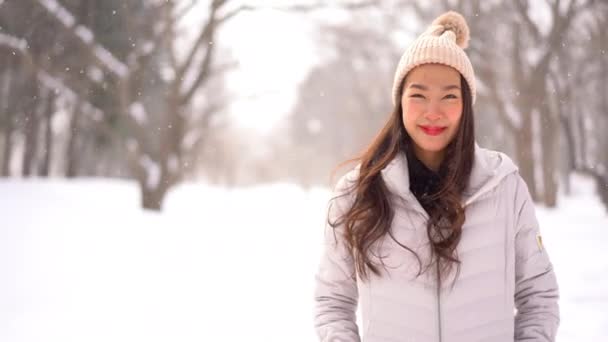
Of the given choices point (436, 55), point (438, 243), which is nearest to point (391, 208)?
point (438, 243)

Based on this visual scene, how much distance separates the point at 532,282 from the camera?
164 centimetres

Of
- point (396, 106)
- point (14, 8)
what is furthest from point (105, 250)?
point (396, 106)

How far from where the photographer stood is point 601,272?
4.84 metres

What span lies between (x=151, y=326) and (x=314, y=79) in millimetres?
28855

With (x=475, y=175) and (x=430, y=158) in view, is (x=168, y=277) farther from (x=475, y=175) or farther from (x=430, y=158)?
(x=475, y=175)

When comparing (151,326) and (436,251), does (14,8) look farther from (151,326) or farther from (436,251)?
(436,251)

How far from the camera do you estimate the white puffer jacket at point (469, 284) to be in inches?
63.0

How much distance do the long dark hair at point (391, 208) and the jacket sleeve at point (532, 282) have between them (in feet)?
0.72

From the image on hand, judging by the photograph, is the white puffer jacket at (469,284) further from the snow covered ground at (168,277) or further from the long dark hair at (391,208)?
the snow covered ground at (168,277)

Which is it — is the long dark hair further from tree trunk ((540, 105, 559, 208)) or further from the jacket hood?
tree trunk ((540, 105, 559, 208))

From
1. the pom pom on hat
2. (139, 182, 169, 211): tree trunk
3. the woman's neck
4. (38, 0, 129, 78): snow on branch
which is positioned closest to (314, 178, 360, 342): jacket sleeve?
the woman's neck

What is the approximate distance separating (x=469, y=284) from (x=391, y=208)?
35cm

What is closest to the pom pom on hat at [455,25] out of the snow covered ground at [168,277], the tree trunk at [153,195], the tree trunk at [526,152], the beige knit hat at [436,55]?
the beige knit hat at [436,55]

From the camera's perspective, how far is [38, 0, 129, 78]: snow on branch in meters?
7.12
